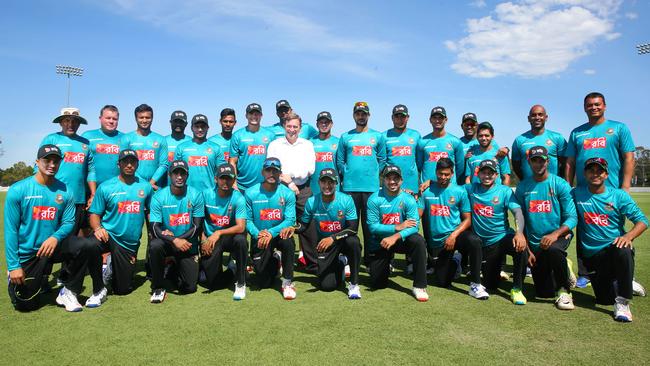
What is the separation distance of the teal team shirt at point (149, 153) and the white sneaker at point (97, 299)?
2.13m

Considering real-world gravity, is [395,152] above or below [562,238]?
above

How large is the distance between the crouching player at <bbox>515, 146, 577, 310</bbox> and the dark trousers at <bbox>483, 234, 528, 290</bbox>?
0.44ft

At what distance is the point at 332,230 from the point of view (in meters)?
6.07

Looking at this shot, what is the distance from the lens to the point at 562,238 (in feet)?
17.5

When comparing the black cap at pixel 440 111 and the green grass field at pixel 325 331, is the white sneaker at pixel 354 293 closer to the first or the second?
the green grass field at pixel 325 331

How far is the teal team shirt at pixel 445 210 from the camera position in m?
6.06

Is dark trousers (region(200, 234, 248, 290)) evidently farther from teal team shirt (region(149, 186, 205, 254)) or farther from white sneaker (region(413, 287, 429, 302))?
white sneaker (region(413, 287, 429, 302))

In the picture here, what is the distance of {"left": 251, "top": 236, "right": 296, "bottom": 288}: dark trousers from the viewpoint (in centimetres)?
576

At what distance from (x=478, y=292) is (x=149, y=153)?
550cm

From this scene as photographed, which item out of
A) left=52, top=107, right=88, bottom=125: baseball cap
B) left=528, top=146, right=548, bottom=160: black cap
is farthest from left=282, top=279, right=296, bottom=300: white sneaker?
left=52, top=107, right=88, bottom=125: baseball cap

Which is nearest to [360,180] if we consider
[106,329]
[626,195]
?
[626,195]

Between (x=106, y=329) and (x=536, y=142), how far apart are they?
641 cm

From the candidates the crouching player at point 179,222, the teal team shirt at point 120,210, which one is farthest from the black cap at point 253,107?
the teal team shirt at point 120,210

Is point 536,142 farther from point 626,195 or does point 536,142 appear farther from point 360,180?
point 360,180
